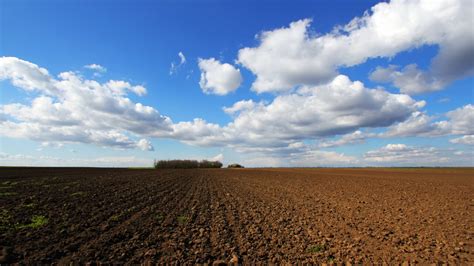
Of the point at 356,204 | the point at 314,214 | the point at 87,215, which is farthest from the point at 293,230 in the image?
the point at 87,215

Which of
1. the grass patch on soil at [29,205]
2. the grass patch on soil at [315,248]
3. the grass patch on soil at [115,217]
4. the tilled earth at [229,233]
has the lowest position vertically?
the grass patch on soil at [315,248]

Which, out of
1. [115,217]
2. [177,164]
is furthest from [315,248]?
[177,164]

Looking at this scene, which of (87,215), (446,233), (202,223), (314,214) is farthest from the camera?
(314,214)

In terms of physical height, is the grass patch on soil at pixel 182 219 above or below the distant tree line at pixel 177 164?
below

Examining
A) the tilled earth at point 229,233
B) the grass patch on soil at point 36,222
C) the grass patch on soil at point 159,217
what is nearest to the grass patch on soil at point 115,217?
the tilled earth at point 229,233

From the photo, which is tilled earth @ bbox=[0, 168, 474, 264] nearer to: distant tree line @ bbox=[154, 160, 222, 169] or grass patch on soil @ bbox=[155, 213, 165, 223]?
grass patch on soil @ bbox=[155, 213, 165, 223]

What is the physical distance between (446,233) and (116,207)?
14.2 meters

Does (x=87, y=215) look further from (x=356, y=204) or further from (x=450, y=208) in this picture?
(x=450, y=208)

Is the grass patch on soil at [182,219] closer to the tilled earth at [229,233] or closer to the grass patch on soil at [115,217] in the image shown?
the tilled earth at [229,233]

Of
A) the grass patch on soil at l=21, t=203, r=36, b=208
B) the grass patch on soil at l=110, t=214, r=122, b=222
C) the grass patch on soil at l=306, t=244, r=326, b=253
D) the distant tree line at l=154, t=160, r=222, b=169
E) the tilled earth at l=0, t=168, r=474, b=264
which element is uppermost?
the distant tree line at l=154, t=160, r=222, b=169

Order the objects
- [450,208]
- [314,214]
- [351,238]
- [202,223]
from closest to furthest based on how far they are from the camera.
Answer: [351,238], [202,223], [314,214], [450,208]

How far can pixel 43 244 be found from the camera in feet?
26.0

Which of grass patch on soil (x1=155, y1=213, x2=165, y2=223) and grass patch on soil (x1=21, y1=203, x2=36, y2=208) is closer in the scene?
grass patch on soil (x1=155, y1=213, x2=165, y2=223)

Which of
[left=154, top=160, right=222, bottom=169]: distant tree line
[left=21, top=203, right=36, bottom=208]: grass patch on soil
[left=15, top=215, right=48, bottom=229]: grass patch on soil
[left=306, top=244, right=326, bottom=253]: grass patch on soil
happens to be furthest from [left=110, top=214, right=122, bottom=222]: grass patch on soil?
[left=154, top=160, right=222, bottom=169]: distant tree line
